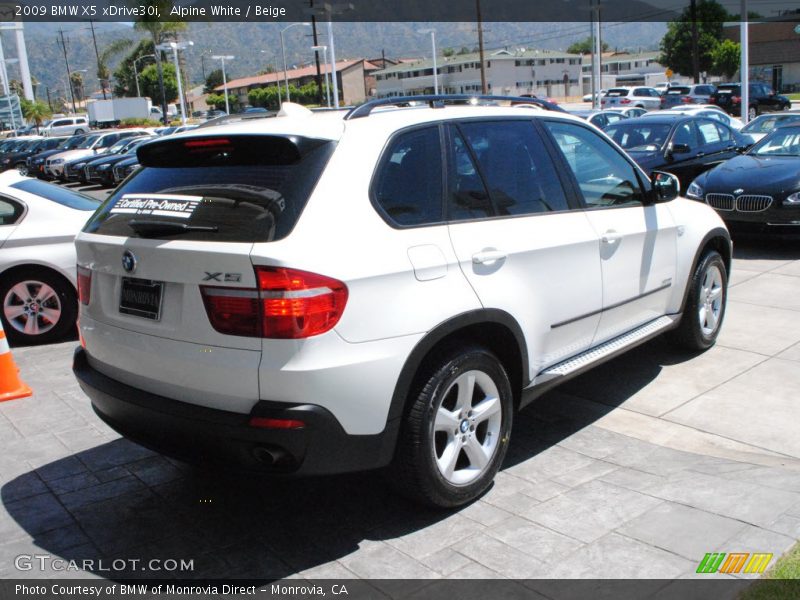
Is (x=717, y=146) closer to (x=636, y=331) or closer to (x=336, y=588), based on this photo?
(x=636, y=331)

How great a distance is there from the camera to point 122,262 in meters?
3.59

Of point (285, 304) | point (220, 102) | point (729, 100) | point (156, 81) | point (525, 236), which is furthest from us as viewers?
point (156, 81)

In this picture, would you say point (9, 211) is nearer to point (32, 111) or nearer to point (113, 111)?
point (113, 111)

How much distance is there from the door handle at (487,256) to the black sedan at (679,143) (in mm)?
9060

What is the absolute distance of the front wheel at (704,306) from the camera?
578 centimetres

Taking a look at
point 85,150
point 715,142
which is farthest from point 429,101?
point 85,150

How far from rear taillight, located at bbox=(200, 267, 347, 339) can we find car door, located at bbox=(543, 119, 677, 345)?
2011 millimetres

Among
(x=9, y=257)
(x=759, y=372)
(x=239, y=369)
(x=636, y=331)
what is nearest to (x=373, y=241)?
(x=239, y=369)

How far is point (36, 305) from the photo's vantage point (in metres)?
7.40

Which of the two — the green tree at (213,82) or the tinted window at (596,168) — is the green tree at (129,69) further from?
the tinted window at (596,168)

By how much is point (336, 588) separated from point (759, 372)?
3.80 m

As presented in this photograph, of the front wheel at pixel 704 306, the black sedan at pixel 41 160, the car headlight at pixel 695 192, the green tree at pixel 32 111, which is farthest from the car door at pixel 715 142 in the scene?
the green tree at pixel 32 111

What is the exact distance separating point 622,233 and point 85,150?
1172 inches

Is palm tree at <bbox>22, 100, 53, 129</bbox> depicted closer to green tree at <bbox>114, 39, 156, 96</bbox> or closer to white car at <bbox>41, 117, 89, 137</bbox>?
white car at <bbox>41, 117, 89, 137</bbox>
